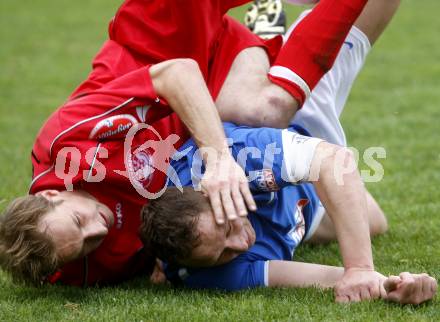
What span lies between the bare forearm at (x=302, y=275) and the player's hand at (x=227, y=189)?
366 millimetres

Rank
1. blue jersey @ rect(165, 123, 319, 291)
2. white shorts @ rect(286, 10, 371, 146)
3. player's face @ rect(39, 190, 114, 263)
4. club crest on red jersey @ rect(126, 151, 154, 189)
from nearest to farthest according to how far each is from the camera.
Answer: player's face @ rect(39, 190, 114, 263)
blue jersey @ rect(165, 123, 319, 291)
club crest on red jersey @ rect(126, 151, 154, 189)
white shorts @ rect(286, 10, 371, 146)

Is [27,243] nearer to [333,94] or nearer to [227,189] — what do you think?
[227,189]

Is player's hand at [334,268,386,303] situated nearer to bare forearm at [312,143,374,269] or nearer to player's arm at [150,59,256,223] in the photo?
bare forearm at [312,143,374,269]

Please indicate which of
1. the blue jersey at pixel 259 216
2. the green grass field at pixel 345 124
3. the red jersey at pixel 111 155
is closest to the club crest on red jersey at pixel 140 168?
the red jersey at pixel 111 155

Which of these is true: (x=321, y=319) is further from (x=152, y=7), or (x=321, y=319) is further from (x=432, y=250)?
(x=152, y=7)

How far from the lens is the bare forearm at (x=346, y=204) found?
3.49 meters

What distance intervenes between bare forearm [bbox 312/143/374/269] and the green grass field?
0.21 metres

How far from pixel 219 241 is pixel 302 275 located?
423mm

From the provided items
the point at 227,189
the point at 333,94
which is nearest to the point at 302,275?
the point at 227,189

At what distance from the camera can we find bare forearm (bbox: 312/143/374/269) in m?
3.49

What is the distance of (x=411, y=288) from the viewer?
3252mm

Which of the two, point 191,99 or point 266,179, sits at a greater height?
point 191,99

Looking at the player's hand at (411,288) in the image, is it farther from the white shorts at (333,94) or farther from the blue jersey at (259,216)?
the white shorts at (333,94)

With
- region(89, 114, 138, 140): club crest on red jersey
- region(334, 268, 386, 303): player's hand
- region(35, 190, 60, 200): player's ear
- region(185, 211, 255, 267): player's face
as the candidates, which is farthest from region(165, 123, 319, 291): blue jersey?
region(35, 190, 60, 200): player's ear
